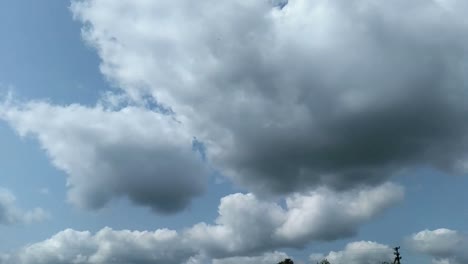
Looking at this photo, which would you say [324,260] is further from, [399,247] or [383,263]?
[399,247]

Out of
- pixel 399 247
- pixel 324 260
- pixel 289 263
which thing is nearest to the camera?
pixel 399 247

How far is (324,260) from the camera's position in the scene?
4441 inches

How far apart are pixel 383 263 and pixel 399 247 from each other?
16.9m

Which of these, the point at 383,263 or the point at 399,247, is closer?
the point at 399,247

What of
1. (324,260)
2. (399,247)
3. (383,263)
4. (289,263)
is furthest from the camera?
(289,263)

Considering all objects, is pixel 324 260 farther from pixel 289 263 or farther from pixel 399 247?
pixel 399 247

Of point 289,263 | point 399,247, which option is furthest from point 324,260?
point 399,247

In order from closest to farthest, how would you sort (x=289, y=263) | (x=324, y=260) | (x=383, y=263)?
(x=383, y=263), (x=324, y=260), (x=289, y=263)

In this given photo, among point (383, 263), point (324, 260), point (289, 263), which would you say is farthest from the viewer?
point (289, 263)

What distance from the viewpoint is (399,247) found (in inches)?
3627

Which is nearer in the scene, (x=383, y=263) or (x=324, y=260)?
(x=383, y=263)

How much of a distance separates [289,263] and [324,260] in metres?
19.6

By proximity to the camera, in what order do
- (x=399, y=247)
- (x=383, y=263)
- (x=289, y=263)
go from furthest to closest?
(x=289, y=263) → (x=383, y=263) → (x=399, y=247)

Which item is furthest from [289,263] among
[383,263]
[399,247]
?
[399,247]
